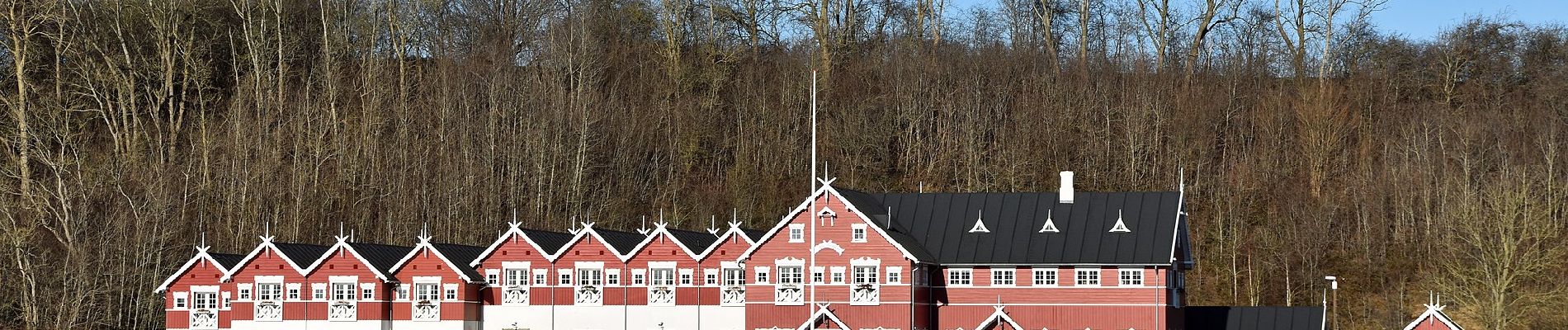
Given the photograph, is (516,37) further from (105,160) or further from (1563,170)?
(1563,170)

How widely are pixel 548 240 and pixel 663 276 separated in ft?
14.5

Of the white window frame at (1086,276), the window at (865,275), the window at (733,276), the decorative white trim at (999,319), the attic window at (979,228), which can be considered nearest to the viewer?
the decorative white trim at (999,319)

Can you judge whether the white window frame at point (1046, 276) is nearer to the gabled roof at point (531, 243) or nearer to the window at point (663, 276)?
the window at point (663, 276)

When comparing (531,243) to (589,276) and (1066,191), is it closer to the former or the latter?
(589,276)

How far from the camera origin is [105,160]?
7825cm

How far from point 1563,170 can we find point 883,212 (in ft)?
93.2

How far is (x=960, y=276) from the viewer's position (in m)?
60.2

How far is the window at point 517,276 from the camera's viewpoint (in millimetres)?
63938

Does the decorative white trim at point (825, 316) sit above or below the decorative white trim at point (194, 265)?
below

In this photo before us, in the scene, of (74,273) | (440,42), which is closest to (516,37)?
(440,42)

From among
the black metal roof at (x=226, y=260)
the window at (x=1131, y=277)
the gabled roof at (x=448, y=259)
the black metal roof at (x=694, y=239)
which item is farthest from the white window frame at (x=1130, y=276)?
the black metal roof at (x=226, y=260)

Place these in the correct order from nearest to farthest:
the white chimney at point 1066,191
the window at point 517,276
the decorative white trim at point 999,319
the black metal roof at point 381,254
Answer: the decorative white trim at point 999,319
the white chimney at point 1066,191
the window at point 517,276
the black metal roof at point 381,254

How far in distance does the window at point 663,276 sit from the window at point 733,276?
1768 millimetres

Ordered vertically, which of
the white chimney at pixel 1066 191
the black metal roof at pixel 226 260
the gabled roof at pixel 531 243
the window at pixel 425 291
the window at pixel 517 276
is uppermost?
the white chimney at pixel 1066 191
